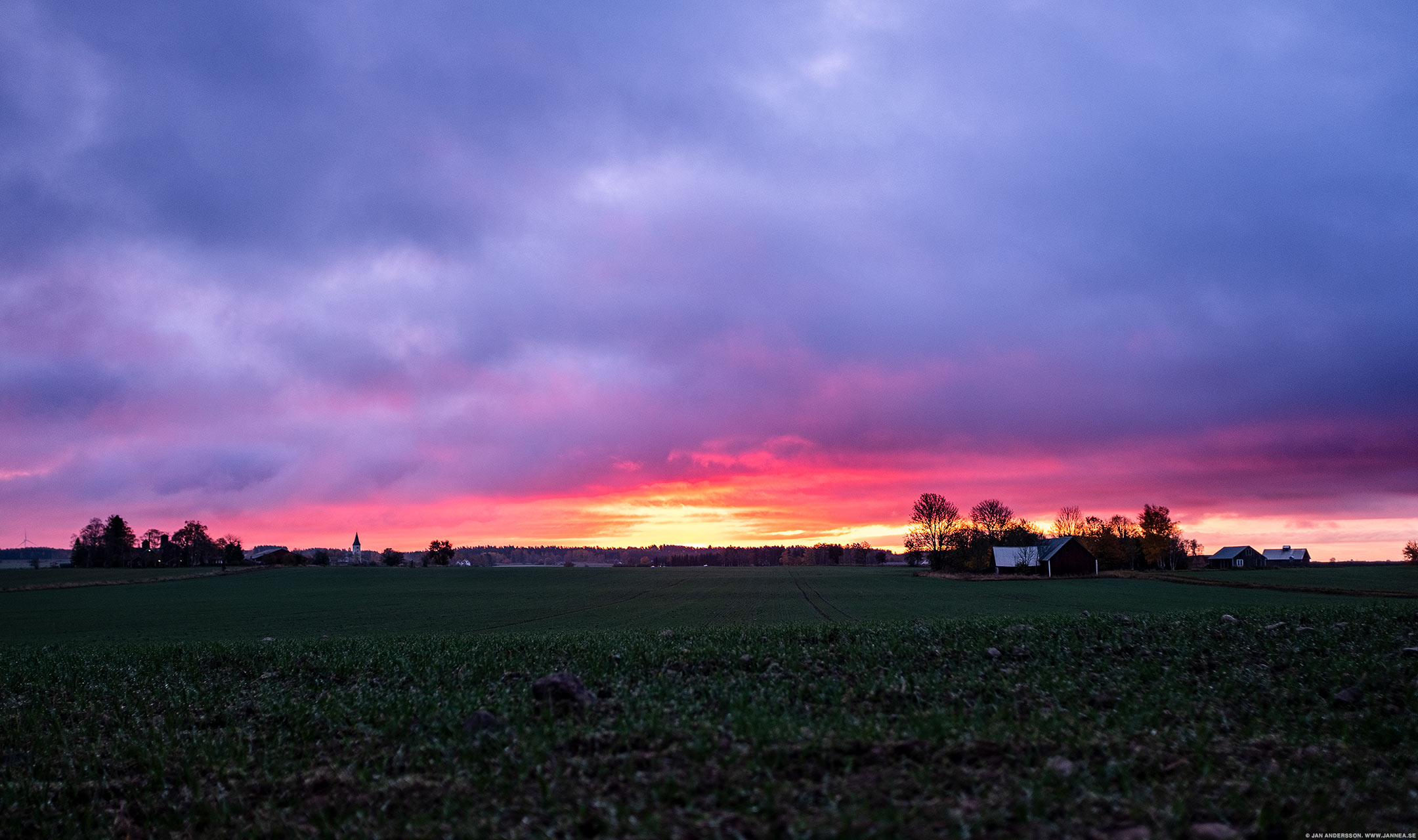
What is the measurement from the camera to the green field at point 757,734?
7438mm

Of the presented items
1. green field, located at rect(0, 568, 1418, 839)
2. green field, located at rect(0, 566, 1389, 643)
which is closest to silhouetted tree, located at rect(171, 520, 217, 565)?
green field, located at rect(0, 566, 1389, 643)

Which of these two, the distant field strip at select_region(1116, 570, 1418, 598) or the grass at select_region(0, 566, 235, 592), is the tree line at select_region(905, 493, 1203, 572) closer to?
the distant field strip at select_region(1116, 570, 1418, 598)

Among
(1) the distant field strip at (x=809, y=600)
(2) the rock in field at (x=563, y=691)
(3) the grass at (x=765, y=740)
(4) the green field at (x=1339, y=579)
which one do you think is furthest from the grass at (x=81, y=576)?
(4) the green field at (x=1339, y=579)

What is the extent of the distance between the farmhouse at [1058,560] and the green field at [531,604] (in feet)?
52.3

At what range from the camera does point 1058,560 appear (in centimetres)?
11638

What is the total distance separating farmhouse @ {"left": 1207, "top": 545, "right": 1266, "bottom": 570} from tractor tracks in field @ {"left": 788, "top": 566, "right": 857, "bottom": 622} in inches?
4966

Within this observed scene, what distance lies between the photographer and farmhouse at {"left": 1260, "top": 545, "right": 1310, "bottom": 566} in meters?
177

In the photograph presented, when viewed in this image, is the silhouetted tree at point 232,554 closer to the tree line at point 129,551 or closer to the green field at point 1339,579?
the tree line at point 129,551

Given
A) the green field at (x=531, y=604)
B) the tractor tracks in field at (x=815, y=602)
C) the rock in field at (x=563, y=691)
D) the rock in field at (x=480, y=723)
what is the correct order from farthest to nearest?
the tractor tracks in field at (x=815, y=602) < the green field at (x=531, y=604) < the rock in field at (x=563, y=691) < the rock in field at (x=480, y=723)

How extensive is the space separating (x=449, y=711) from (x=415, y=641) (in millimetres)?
9968

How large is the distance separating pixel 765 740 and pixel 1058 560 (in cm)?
12179

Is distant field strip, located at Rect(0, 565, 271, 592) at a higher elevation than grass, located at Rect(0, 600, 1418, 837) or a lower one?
lower

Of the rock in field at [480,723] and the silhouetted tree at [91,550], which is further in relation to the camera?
the silhouetted tree at [91,550]

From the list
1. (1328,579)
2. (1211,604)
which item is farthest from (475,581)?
(1328,579)
